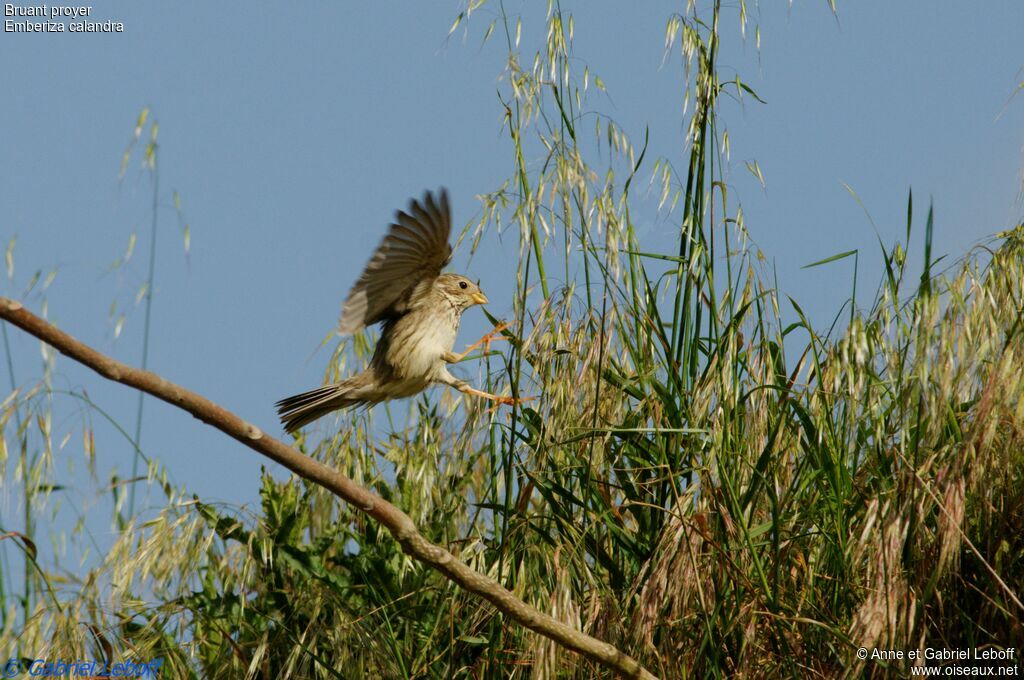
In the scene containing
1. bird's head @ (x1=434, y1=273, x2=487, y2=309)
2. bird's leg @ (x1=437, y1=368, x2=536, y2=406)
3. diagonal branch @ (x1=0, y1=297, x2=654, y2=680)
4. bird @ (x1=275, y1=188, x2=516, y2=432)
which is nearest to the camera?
diagonal branch @ (x1=0, y1=297, x2=654, y2=680)

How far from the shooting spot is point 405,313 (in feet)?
14.6

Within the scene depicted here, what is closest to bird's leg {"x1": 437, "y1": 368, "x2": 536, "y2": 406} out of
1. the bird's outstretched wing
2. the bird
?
the bird

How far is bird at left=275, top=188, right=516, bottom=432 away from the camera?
13.0ft

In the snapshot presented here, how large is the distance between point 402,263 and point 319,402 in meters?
0.58

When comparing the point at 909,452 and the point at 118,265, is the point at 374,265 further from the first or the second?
the point at 909,452

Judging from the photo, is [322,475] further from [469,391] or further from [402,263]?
[402,263]

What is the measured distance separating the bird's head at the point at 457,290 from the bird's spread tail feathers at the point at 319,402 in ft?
1.90

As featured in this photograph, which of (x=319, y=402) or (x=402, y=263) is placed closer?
(x=319, y=402)

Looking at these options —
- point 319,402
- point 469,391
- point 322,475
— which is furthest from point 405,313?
point 322,475

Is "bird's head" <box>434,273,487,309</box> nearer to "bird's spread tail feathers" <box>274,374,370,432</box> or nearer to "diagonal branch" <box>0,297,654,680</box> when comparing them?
"bird's spread tail feathers" <box>274,374,370,432</box>

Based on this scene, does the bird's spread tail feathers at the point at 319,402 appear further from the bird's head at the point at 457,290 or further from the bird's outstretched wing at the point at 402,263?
the bird's head at the point at 457,290

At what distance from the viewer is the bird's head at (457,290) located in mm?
4457

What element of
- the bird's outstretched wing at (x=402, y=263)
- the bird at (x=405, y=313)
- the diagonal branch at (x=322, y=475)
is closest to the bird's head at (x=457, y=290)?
the bird at (x=405, y=313)

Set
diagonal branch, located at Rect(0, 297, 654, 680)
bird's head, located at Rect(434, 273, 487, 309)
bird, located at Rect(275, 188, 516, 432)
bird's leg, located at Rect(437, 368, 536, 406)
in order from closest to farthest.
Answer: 1. diagonal branch, located at Rect(0, 297, 654, 680)
2. bird's leg, located at Rect(437, 368, 536, 406)
3. bird, located at Rect(275, 188, 516, 432)
4. bird's head, located at Rect(434, 273, 487, 309)
